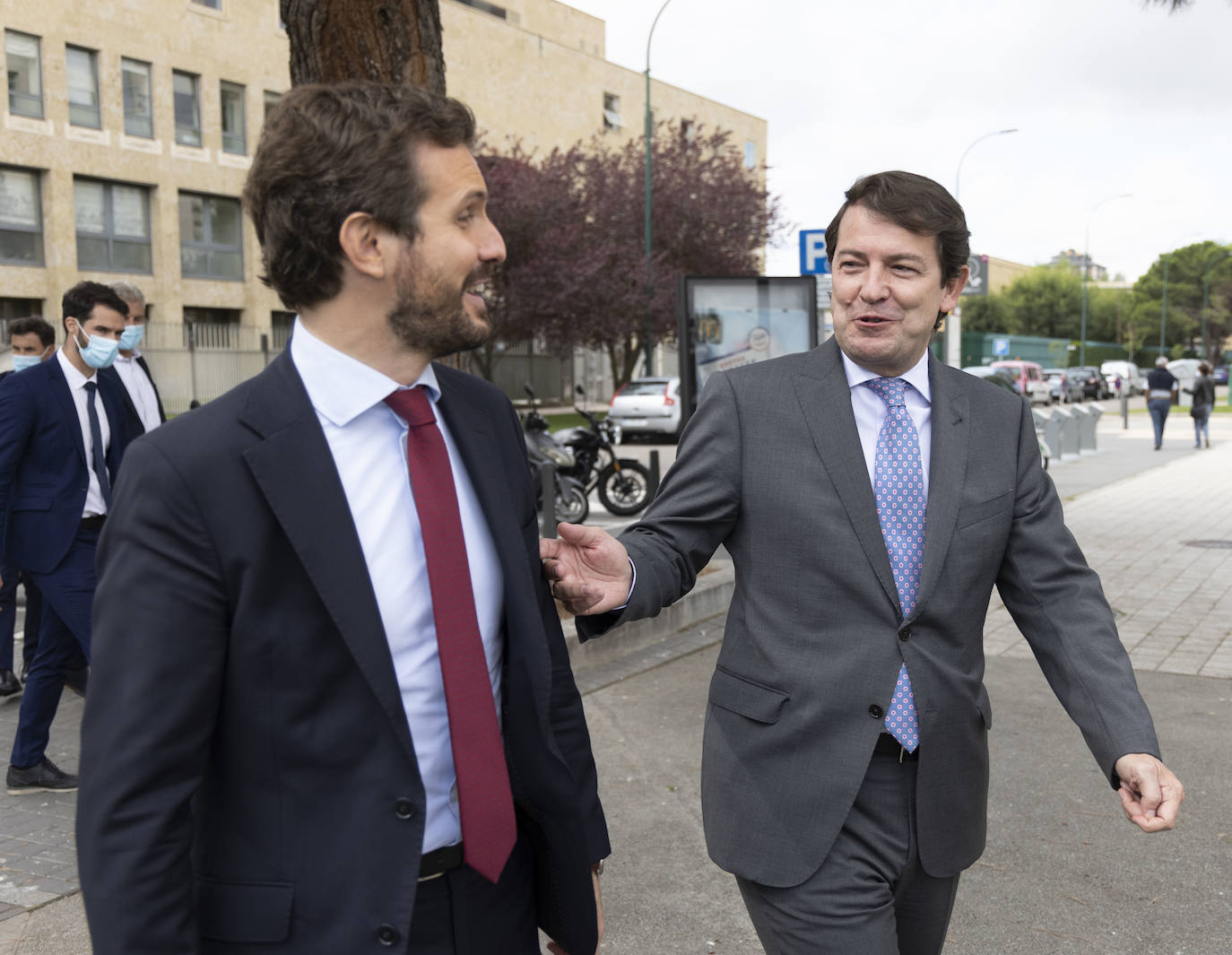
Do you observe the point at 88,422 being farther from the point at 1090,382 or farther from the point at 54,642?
the point at 1090,382

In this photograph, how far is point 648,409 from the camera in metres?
24.7

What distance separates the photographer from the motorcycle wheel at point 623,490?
42.8 ft

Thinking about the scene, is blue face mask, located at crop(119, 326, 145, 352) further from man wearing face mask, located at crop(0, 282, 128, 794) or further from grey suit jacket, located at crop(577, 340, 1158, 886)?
grey suit jacket, located at crop(577, 340, 1158, 886)

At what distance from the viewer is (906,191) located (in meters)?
2.32

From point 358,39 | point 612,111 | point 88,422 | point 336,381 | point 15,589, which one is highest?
point 612,111

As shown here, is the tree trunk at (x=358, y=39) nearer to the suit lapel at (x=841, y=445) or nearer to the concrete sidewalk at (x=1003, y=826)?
the concrete sidewalk at (x=1003, y=826)

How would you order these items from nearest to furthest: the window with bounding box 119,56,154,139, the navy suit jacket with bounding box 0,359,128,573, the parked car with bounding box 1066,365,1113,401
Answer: the navy suit jacket with bounding box 0,359,128,573 < the window with bounding box 119,56,154,139 < the parked car with bounding box 1066,365,1113,401

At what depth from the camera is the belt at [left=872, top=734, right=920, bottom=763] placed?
2.23 meters

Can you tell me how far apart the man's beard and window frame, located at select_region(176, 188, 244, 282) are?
3386cm

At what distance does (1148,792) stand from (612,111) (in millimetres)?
50633

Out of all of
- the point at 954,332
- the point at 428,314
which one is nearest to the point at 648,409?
the point at 954,332

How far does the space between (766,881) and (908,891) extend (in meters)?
0.27

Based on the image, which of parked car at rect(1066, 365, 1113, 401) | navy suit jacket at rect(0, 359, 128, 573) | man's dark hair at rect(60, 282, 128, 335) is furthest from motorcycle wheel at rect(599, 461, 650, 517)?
parked car at rect(1066, 365, 1113, 401)

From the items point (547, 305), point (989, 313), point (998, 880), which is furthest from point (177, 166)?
point (989, 313)
